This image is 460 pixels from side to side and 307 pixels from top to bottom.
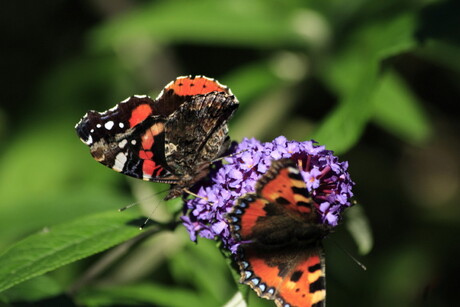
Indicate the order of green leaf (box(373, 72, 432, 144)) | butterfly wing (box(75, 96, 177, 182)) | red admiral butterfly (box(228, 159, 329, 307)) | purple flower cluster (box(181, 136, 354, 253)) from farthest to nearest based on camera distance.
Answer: green leaf (box(373, 72, 432, 144))
butterfly wing (box(75, 96, 177, 182))
purple flower cluster (box(181, 136, 354, 253))
red admiral butterfly (box(228, 159, 329, 307))

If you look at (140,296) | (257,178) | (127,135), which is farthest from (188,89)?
(140,296)

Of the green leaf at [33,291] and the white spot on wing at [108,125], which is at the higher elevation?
the white spot on wing at [108,125]

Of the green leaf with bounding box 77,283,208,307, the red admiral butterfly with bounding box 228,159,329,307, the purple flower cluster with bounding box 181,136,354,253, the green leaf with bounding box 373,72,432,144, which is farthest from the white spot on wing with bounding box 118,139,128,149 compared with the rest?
the green leaf with bounding box 373,72,432,144

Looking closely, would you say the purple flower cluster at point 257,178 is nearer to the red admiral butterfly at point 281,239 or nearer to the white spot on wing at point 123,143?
the red admiral butterfly at point 281,239

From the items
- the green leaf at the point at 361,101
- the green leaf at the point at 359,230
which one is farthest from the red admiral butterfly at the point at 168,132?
the green leaf at the point at 359,230

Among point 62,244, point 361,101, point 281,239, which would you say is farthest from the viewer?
point 361,101

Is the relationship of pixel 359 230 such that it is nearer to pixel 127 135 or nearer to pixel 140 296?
pixel 127 135

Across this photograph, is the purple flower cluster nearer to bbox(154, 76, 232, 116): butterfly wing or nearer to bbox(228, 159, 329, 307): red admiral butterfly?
bbox(228, 159, 329, 307): red admiral butterfly
